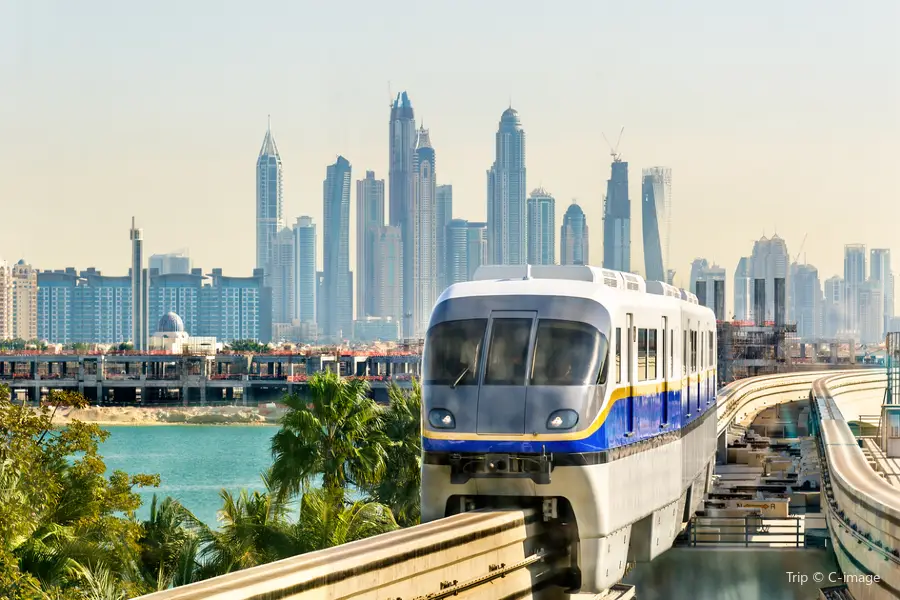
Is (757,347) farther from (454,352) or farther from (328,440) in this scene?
(454,352)

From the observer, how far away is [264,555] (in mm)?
21656

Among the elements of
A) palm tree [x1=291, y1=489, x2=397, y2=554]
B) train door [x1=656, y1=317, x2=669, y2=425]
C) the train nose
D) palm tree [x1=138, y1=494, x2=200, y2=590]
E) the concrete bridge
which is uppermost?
train door [x1=656, y1=317, x2=669, y2=425]

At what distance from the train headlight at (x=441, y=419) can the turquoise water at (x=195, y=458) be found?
40.5 meters

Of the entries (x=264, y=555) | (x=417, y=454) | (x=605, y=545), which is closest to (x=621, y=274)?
(x=605, y=545)

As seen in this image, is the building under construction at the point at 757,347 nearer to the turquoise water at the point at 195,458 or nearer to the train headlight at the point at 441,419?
the turquoise water at the point at 195,458

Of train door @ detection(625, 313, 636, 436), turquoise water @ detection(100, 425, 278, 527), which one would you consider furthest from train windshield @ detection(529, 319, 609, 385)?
turquoise water @ detection(100, 425, 278, 527)

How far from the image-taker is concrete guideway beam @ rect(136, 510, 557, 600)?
9969 millimetres

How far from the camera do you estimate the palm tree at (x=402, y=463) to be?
28.9 m

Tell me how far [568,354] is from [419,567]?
4254 millimetres

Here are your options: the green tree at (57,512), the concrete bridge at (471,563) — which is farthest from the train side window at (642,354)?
the green tree at (57,512)

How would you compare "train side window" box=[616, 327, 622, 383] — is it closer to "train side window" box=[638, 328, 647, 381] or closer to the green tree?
"train side window" box=[638, 328, 647, 381]

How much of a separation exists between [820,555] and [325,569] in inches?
615

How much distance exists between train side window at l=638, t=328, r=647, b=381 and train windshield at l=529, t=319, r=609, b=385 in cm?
181

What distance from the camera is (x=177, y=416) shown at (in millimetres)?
184125
